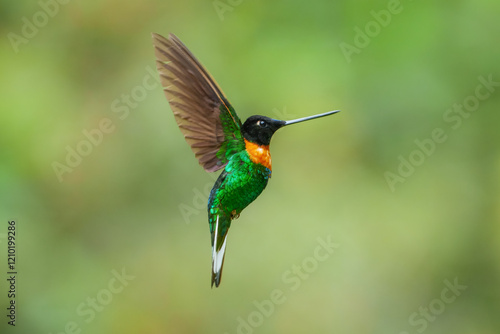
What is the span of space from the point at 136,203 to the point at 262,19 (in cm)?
104

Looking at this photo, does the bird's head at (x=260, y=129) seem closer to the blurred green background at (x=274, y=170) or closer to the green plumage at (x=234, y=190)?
the green plumage at (x=234, y=190)

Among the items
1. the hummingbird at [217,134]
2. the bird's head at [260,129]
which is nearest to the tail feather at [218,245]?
the hummingbird at [217,134]

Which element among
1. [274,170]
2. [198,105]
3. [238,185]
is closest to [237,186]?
[238,185]

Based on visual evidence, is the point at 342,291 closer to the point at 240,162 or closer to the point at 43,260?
the point at 43,260

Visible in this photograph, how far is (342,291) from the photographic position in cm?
277

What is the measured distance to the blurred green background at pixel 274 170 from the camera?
2.66 meters

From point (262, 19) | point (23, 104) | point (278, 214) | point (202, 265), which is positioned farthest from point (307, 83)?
point (23, 104)

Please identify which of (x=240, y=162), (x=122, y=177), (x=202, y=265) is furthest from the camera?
(x=122, y=177)

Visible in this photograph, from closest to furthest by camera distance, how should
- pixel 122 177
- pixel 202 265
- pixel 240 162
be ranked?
1. pixel 240 162
2. pixel 202 265
3. pixel 122 177

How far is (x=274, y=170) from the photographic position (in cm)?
259

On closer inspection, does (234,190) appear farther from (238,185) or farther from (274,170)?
(274,170)

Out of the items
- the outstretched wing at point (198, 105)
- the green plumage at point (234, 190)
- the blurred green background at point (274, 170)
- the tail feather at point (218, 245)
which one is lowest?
the blurred green background at point (274, 170)

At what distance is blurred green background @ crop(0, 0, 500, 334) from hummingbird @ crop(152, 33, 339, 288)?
182 centimetres

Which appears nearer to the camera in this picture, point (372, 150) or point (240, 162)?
point (240, 162)
